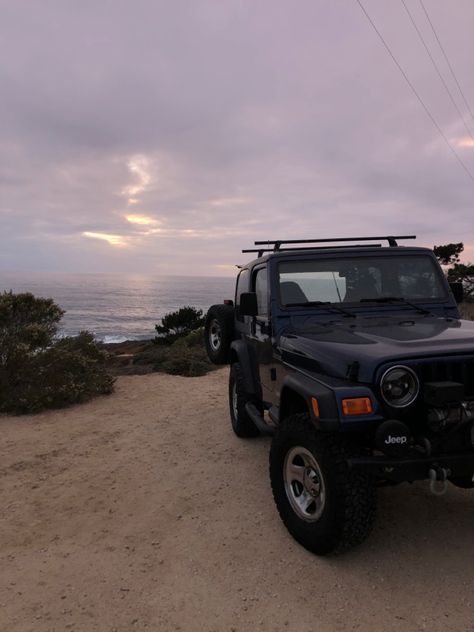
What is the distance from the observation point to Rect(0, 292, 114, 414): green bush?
283 inches

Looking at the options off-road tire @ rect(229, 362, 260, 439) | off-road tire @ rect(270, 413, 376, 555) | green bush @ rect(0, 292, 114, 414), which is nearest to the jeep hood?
off-road tire @ rect(270, 413, 376, 555)

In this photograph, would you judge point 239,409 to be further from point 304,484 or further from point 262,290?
point 304,484

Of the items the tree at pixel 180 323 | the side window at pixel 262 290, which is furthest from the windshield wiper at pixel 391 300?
the tree at pixel 180 323

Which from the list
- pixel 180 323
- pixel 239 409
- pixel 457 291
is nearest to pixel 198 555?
pixel 239 409

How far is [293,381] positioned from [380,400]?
2.12ft

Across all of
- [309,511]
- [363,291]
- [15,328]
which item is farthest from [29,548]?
[15,328]

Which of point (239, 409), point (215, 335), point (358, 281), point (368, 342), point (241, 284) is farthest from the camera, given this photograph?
point (215, 335)

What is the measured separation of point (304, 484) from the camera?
3.12 meters

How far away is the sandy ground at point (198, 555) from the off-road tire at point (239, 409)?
0.26 meters

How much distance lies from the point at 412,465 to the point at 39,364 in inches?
264

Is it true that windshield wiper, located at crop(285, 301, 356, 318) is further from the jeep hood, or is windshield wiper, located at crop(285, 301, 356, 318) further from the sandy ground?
the sandy ground

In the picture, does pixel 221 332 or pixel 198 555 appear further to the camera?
pixel 221 332

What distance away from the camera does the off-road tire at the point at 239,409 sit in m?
5.25

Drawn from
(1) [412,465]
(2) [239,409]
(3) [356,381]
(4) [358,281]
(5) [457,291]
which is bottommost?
(2) [239,409]
